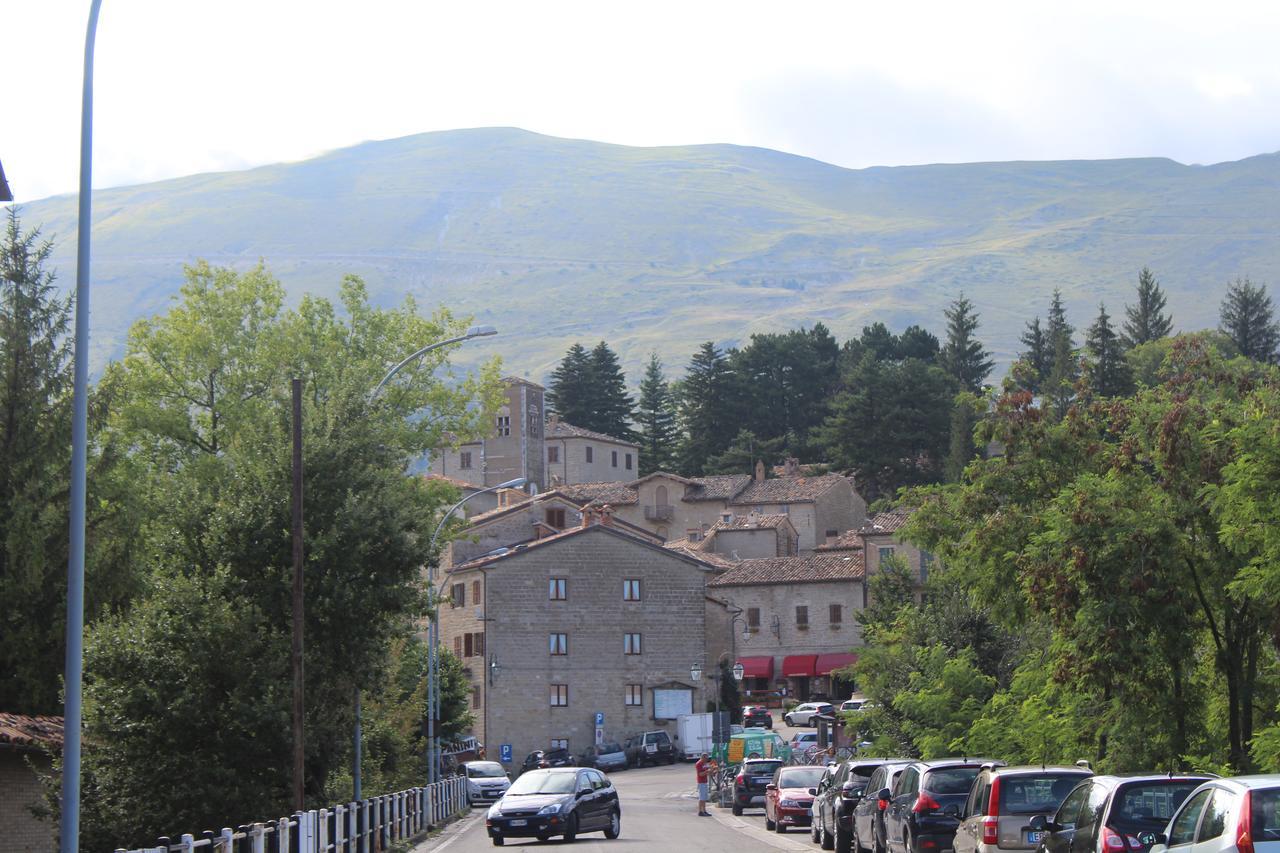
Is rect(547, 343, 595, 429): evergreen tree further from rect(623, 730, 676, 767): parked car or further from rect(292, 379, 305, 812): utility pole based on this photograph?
rect(292, 379, 305, 812): utility pole

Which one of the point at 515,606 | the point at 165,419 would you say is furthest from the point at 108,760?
the point at 515,606

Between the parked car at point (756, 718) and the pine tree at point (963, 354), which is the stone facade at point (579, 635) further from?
the pine tree at point (963, 354)

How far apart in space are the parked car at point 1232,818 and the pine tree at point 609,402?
135m

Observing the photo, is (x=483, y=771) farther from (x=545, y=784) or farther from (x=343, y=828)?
(x=343, y=828)

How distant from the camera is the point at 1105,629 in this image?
24.0 m

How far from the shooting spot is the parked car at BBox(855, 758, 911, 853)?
25.3 m

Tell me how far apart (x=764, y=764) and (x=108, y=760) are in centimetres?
2514

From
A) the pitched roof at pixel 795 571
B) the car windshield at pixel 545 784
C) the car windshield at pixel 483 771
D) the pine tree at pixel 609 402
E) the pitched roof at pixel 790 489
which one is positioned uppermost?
the pine tree at pixel 609 402

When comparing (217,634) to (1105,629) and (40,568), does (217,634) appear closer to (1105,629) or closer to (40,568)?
(40,568)

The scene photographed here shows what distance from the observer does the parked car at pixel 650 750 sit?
3036 inches

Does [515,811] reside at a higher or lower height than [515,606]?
lower

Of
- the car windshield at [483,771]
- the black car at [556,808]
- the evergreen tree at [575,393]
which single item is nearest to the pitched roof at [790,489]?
the evergreen tree at [575,393]

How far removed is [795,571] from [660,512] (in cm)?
2349

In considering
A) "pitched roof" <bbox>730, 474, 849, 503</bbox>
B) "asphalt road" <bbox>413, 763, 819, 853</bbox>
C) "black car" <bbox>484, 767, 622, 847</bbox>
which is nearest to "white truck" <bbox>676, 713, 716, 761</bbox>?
"asphalt road" <bbox>413, 763, 819, 853</bbox>
